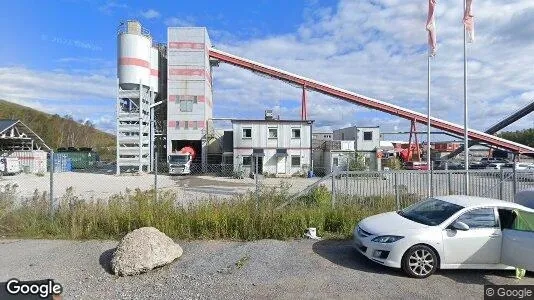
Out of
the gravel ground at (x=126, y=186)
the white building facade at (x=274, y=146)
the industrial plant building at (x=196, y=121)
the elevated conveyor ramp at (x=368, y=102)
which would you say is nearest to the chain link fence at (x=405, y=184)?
the gravel ground at (x=126, y=186)

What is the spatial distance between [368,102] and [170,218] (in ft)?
123

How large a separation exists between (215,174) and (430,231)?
3380 centimetres

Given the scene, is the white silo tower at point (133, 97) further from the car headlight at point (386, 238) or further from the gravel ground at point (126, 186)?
the car headlight at point (386, 238)

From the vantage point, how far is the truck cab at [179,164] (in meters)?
36.5

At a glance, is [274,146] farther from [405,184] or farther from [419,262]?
[419,262]

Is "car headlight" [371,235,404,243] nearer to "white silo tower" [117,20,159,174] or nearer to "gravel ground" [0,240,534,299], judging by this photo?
"gravel ground" [0,240,534,299]

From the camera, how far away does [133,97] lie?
128 feet

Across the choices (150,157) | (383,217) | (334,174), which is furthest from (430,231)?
(150,157)

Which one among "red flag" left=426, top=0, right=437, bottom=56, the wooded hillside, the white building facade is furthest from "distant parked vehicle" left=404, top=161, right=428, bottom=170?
the wooded hillside

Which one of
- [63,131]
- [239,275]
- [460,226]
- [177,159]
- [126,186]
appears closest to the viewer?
[239,275]

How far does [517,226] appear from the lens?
20.1 feet

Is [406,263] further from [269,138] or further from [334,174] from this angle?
[269,138]

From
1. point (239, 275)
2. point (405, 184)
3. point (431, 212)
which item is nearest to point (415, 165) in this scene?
point (405, 184)

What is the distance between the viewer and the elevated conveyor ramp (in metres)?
42.0
